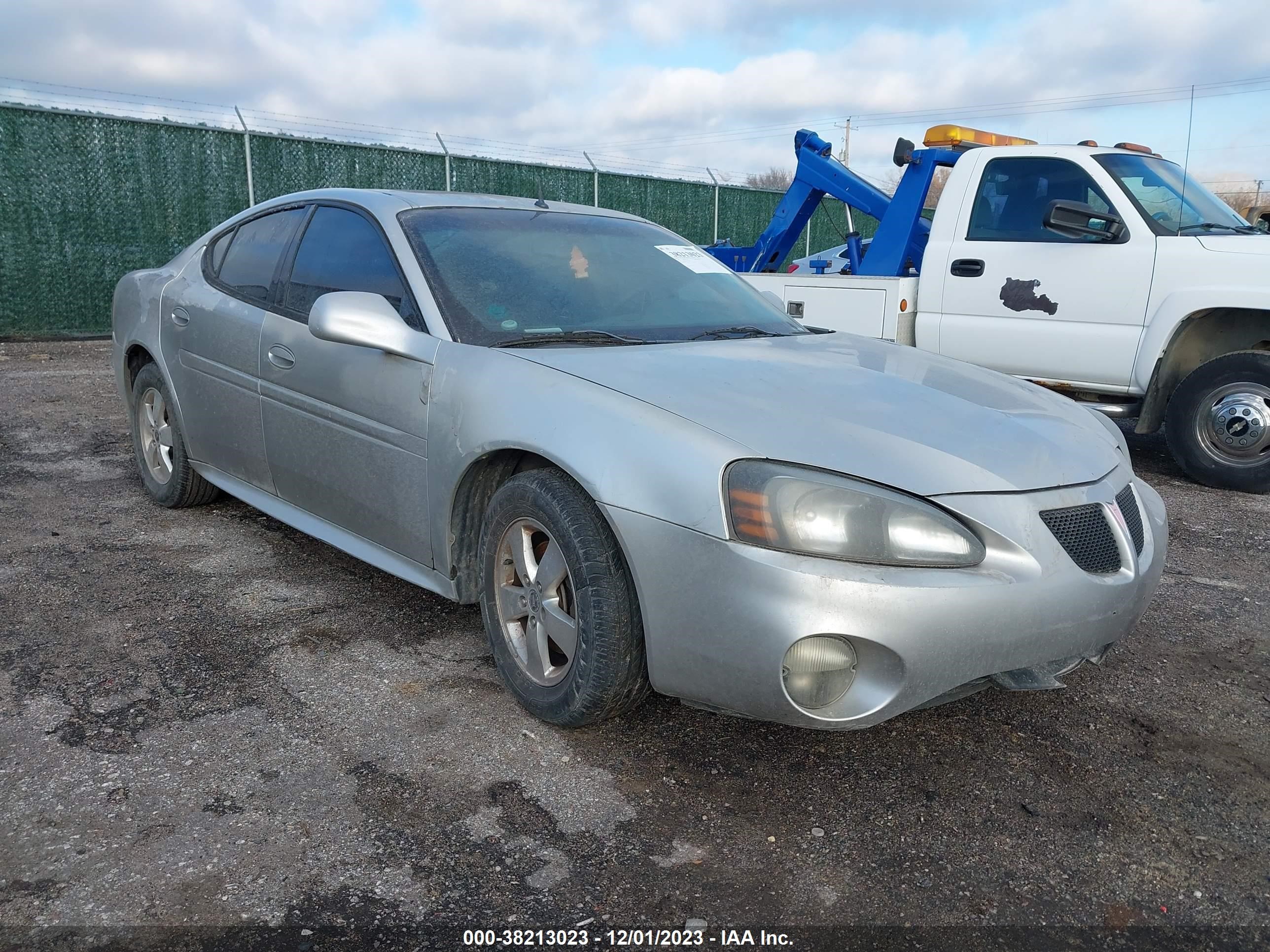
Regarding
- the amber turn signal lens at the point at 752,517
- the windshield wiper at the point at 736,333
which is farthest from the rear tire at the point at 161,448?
the amber turn signal lens at the point at 752,517

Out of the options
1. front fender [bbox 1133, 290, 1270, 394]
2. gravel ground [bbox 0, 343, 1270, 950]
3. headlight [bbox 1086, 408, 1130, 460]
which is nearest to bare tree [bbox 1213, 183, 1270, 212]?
front fender [bbox 1133, 290, 1270, 394]

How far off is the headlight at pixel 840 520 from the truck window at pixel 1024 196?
14.4 feet

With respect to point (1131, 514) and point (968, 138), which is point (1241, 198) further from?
point (1131, 514)

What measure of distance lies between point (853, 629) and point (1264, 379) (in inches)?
184

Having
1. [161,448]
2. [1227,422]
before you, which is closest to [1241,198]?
[1227,422]

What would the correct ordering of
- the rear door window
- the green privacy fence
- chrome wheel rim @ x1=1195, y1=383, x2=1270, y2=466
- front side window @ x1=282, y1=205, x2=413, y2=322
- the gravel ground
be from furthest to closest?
the green privacy fence → chrome wheel rim @ x1=1195, y1=383, x2=1270, y2=466 → the rear door window → front side window @ x1=282, y1=205, x2=413, y2=322 → the gravel ground

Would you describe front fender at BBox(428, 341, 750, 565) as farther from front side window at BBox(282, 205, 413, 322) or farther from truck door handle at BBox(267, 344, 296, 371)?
truck door handle at BBox(267, 344, 296, 371)

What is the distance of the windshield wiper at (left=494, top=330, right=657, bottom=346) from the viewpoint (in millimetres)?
3053

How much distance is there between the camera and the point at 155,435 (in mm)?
4918

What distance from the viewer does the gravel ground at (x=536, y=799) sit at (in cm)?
208

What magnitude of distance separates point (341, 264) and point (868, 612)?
2.35 metres

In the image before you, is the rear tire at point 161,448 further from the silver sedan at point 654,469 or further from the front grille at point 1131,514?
the front grille at point 1131,514

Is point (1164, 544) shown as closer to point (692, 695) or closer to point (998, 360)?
point (692, 695)

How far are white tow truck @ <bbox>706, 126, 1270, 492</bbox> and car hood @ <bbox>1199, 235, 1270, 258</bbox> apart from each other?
0.4 inches
